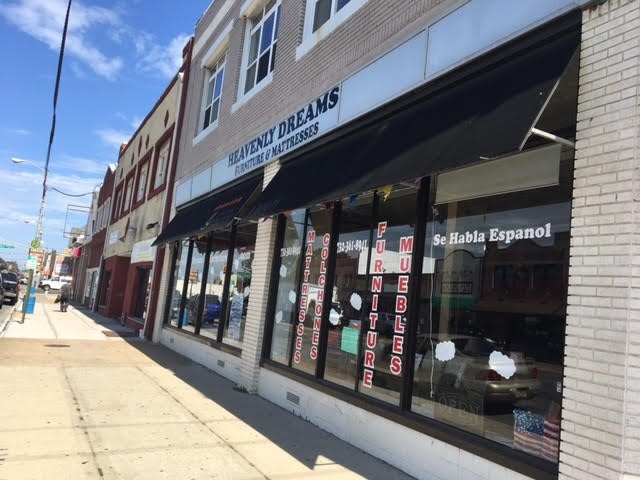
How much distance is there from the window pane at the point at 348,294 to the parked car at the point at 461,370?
36.1 inches

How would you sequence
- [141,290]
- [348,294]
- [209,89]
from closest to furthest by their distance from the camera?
[348,294] → [209,89] → [141,290]

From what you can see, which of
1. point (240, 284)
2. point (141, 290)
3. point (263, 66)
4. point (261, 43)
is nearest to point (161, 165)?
point (141, 290)

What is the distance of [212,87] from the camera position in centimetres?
1483

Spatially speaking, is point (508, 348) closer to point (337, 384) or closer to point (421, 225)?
point (421, 225)

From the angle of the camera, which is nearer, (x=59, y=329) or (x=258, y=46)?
(x=258, y=46)

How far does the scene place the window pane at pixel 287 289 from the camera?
27.6 feet

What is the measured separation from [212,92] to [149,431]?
1071 centimetres

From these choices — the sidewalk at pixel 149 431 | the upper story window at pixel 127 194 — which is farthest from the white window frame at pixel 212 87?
the upper story window at pixel 127 194

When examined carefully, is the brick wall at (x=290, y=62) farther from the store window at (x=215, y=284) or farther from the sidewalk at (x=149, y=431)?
the sidewalk at (x=149, y=431)

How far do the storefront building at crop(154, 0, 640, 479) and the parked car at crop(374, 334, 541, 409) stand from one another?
0.07 ft

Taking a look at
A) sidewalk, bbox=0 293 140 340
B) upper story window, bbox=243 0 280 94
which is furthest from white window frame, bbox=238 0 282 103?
sidewalk, bbox=0 293 140 340

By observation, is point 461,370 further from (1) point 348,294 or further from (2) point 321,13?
(2) point 321,13

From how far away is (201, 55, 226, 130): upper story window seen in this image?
13.8 metres

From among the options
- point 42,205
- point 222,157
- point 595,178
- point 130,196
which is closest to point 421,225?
point 595,178
